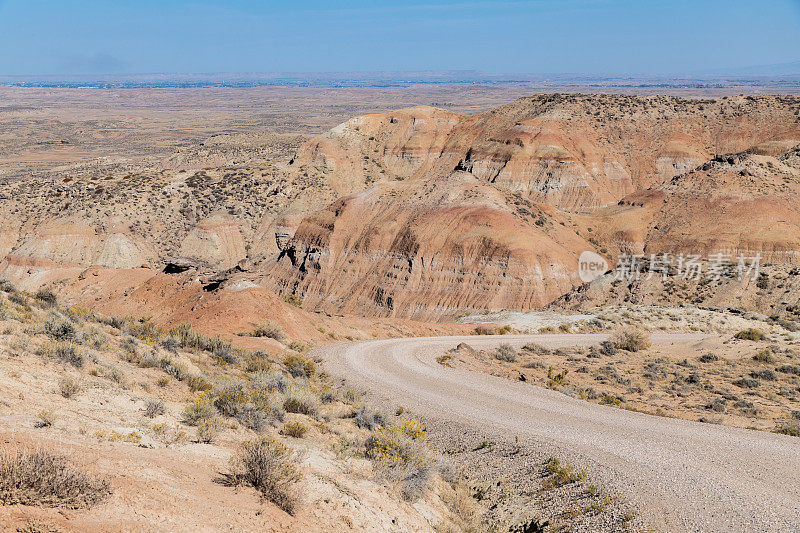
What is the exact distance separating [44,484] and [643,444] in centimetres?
1263

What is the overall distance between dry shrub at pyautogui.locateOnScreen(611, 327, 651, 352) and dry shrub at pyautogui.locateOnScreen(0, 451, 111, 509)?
28.3 metres

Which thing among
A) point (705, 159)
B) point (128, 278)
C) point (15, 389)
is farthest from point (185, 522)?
point (705, 159)

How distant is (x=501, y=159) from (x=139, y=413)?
8398cm

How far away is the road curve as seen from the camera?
9750mm

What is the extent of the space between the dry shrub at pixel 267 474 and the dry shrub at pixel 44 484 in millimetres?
2286

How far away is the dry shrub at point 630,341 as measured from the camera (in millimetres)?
29484

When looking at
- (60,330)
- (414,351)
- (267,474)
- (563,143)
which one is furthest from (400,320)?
(563,143)

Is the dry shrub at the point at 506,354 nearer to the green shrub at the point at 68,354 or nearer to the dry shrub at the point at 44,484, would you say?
the green shrub at the point at 68,354

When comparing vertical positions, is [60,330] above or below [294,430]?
above

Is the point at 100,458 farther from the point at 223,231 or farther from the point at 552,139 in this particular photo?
the point at 552,139

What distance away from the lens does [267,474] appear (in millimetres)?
8211

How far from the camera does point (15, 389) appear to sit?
1016 centimetres

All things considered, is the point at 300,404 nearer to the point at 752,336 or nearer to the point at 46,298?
the point at 46,298

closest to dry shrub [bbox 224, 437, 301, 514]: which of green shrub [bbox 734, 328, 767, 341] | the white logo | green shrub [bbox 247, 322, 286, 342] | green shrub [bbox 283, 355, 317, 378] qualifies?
green shrub [bbox 283, 355, 317, 378]
